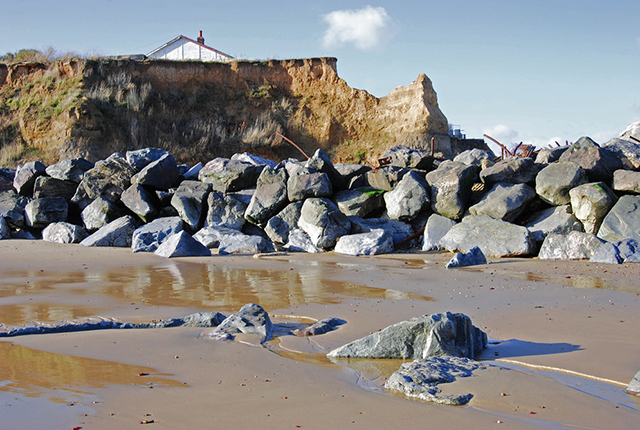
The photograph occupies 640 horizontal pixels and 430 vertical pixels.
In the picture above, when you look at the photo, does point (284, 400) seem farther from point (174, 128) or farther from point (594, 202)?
point (174, 128)

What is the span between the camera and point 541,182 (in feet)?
31.7

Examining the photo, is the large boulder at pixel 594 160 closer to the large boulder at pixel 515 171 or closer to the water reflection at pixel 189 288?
the large boulder at pixel 515 171

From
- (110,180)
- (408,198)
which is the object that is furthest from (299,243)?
(110,180)

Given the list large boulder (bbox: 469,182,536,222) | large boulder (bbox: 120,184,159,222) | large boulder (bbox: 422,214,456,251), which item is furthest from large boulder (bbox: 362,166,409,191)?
large boulder (bbox: 120,184,159,222)

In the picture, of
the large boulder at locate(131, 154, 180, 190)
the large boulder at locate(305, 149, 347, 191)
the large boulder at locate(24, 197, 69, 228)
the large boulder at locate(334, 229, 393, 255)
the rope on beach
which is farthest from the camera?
the large boulder at locate(24, 197, 69, 228)

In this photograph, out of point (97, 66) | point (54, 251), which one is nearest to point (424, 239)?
point (54, 251)

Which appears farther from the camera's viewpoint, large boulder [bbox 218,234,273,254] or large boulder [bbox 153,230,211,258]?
large boulder [bbox 218,234,273,254]

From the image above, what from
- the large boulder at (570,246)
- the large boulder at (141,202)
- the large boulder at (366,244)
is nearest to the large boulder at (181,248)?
the large boulder at (141,202)

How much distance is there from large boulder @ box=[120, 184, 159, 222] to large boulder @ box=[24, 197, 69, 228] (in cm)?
148

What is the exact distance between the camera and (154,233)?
9867mm

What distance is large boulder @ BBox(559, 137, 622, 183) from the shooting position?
9484mm

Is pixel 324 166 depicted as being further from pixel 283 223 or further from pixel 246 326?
pixel 246 326

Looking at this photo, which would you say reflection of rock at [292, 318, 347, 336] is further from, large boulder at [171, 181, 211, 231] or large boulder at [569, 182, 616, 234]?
large boulder at [171, 181, 211, 231]

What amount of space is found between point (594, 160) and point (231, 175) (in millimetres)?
6771
